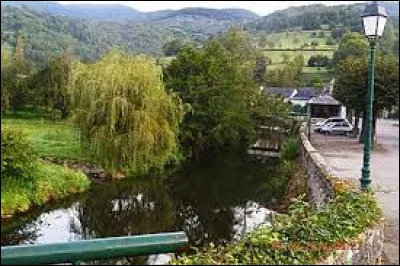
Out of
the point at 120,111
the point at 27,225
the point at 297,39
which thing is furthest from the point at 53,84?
the point at 297,39

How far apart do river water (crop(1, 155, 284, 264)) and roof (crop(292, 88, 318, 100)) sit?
6.90 feet

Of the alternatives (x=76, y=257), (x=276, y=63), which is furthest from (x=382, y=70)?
(x=76, y=257)

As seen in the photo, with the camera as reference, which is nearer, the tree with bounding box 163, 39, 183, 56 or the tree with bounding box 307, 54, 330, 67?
the tree with bounding box 163, 39, 183, 56

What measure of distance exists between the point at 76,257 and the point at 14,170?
8822 mm

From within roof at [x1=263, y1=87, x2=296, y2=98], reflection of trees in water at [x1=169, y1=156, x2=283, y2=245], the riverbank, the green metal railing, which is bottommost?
reflection of trees in water at [x1=169, y1=156, x2=283, y2=245]

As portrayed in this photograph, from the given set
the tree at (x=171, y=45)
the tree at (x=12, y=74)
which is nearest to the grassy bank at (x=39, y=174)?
the tree at (x=171, y=45)

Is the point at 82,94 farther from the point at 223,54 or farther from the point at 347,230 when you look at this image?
the point at 347,230

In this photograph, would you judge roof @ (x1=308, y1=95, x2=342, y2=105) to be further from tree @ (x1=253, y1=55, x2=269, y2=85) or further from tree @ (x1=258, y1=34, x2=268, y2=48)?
tree @ (x1=253, y1=55, x2=269, y2=85)

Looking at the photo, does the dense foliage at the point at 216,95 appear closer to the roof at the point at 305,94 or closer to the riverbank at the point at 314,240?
the roof at the point at 305,94

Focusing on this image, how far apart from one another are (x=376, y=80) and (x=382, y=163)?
164 inches

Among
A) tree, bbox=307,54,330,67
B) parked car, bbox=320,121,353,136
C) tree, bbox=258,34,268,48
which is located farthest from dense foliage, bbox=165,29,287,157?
parked car, bbox=320,121,353,136

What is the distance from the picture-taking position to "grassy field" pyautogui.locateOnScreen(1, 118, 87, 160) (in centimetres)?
1006

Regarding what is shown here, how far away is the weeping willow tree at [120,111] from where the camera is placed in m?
13.2

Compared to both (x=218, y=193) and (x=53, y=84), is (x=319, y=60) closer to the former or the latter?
(x=218, y=193)
